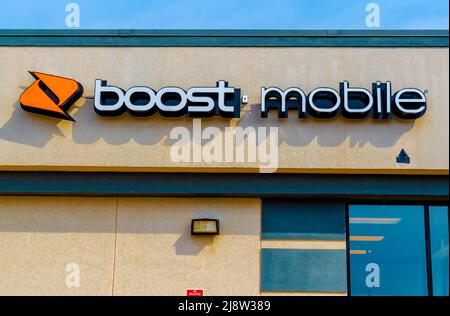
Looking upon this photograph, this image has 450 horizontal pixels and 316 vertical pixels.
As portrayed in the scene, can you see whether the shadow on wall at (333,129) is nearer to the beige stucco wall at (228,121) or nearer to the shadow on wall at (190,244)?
the beige stucco wall at (228,121)

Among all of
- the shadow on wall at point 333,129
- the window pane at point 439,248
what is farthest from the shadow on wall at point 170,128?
the window pane at point 439,248

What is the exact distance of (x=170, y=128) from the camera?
39.4ft

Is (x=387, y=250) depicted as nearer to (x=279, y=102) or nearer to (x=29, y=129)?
(x=279, y=102)

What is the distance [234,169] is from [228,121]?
0.80m

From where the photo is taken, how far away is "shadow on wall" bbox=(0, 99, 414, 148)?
1195 centimetres

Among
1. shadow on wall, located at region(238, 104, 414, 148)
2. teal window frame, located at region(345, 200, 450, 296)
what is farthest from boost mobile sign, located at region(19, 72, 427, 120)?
teal window frame, located at region(345, 200, 450, 296)

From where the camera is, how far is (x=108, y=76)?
12.2m

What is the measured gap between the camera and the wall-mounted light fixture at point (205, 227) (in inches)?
464

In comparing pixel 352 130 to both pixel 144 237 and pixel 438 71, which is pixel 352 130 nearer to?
pixel 438 71

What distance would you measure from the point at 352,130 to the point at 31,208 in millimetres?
5354

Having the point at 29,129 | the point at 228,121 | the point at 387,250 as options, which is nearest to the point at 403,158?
the point at 387,250

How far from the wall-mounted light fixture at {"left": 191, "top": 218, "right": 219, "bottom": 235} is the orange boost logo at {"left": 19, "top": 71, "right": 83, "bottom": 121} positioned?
2636 mm

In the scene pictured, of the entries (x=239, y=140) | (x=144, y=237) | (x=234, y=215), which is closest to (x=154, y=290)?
(x=144, y=237)

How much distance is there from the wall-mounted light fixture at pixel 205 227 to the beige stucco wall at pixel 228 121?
84 centimetres
